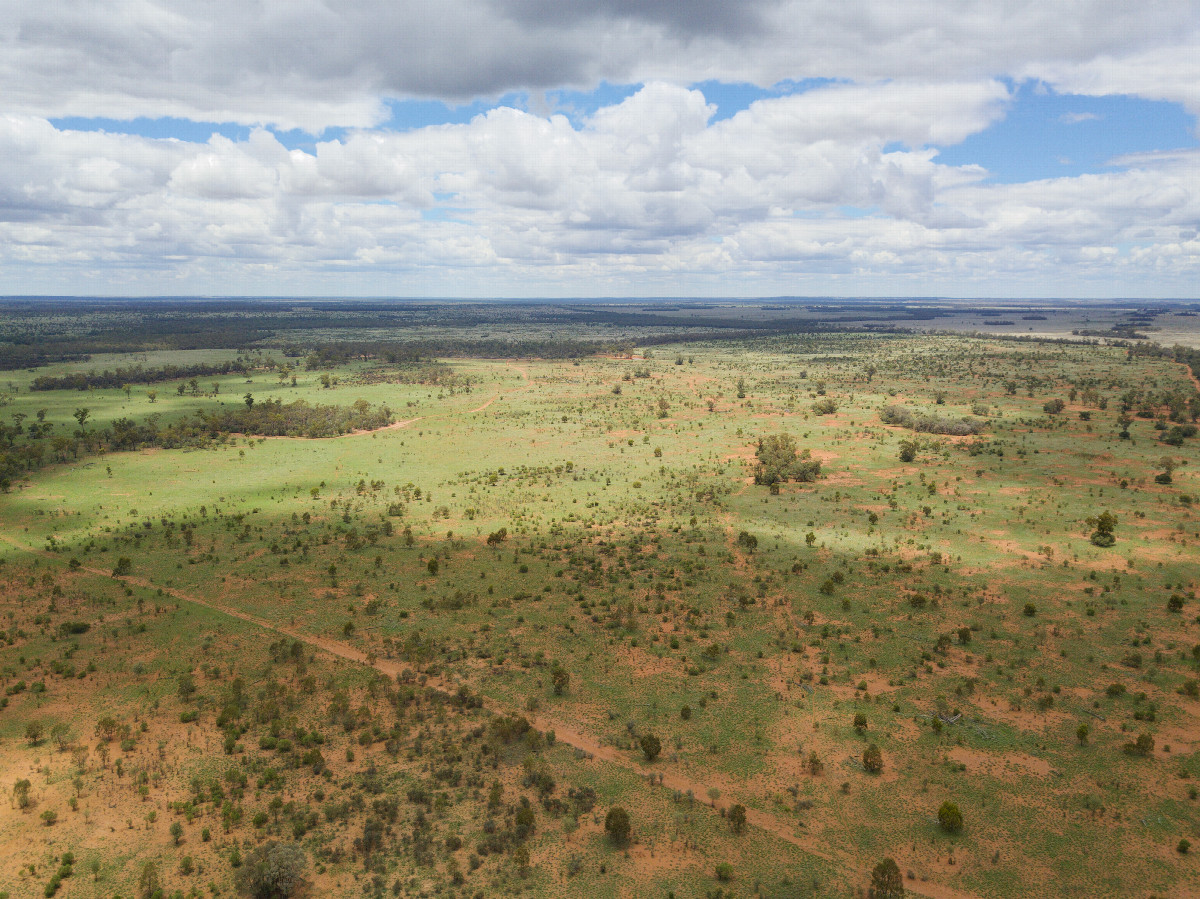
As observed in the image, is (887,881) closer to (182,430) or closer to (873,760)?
(873,760)

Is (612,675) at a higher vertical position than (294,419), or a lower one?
lower

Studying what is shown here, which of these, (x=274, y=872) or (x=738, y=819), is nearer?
(x=274, y=872)

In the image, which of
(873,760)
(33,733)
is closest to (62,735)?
(33,733)

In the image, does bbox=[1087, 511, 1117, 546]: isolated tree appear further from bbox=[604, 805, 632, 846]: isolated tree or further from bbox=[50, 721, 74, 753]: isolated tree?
bbox=[50, 721, 74, 753]: isolated tree

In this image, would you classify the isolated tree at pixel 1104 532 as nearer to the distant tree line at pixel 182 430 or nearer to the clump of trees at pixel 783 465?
the clump of trees at pixel 783 465

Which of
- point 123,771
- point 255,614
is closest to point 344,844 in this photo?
point 123,771

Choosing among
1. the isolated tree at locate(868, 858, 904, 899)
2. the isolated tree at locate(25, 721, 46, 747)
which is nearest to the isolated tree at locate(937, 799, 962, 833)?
the isolated tree at locate(868, 858, 904, 899)

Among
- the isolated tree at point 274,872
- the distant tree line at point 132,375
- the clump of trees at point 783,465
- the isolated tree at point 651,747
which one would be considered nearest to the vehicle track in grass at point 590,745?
the isolated tree at point 651,747
